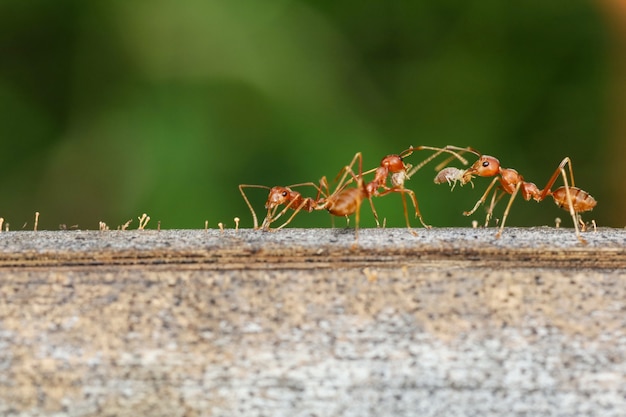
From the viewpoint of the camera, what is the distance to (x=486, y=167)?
71.6 inches

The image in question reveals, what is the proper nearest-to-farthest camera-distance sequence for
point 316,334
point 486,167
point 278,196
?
point 316,334 < point 278,196 < point 486,167

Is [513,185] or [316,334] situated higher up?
[513,185]

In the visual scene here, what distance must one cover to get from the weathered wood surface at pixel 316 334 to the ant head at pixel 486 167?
1025 mm

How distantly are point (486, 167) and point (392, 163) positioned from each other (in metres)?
0.24

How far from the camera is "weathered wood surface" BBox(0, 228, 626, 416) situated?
0.74m

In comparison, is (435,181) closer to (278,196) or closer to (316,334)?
(278,196)

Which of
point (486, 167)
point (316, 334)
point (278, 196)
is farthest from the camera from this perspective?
point (486, 167)

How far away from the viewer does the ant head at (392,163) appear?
1745 millimetres

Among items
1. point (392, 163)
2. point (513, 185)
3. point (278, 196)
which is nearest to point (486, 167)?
point (513, 185)

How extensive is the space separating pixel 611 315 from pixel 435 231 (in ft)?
0.86

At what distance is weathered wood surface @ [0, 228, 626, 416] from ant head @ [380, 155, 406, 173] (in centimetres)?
95

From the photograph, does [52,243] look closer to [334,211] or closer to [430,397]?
[430,397]

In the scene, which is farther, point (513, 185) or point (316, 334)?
point (513, 185)

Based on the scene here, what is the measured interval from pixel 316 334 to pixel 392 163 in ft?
3.40
